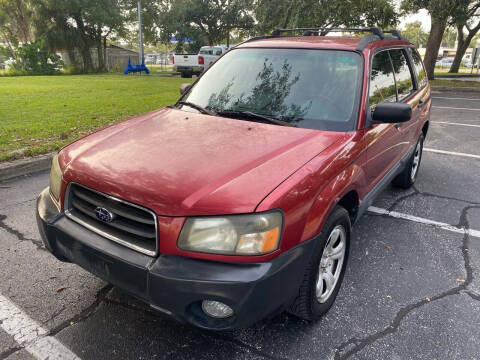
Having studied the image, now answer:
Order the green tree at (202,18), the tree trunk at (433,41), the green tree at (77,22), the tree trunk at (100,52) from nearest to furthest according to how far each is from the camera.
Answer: the tree trunk at (433,41) < the green tree at (77,22) < the tree trunk at (100,52) < the green tree at (202,18)

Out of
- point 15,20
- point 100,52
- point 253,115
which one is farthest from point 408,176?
point 15,20

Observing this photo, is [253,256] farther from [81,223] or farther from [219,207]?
[81,223]

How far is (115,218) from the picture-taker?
1.99 metres

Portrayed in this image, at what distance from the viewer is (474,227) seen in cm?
376

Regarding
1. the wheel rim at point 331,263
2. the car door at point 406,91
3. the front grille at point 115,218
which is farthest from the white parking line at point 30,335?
the car door at point 406,91

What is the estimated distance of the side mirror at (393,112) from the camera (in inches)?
101

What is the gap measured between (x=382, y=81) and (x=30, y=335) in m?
3.20

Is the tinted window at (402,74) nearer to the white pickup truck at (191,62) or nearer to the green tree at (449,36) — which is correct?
the white pickup truck at (191,62)

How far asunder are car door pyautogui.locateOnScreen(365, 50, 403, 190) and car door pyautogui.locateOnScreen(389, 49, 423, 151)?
0.46ft

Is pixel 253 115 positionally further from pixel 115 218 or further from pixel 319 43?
pixel 115 218

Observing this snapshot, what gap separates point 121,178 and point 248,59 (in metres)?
1.84

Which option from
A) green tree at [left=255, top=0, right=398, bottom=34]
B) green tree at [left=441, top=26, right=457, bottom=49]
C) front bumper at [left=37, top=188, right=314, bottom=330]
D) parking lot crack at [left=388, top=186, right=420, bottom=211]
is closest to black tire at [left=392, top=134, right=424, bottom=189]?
parking lot crack at [left=388, top=186, right=420, bottom=211]

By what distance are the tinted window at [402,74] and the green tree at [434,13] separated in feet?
44.1

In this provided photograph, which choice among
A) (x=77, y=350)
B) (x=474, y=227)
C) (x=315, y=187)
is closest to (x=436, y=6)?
(x=474, y=227)
